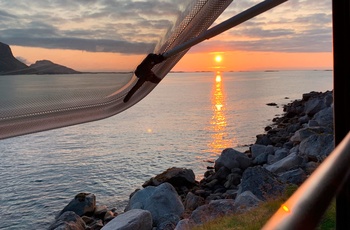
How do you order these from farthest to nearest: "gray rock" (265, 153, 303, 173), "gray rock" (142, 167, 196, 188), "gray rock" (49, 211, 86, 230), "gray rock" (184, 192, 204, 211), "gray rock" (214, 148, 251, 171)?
"gray rock" (214, 148, 251, 171), "gray rock" (142, 167, 196, 188), "gray rock" (265, 153, 303, 173), "gray rock" (184, 192, 204, 211), "gray rock" (49, 211, 86, 230)

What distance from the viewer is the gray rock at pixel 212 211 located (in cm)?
750

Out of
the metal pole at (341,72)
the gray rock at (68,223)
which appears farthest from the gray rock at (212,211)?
the metal pole at (341,72)

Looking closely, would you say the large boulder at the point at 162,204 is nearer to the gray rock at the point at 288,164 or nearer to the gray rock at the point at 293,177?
the gray rock at the point at 293,177

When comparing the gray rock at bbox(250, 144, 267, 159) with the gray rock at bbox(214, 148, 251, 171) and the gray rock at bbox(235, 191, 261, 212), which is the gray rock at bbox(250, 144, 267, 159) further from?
the gray rock at bbox(235, 191, 261, 212)

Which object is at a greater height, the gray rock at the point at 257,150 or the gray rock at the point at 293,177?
the gray rock at the point at 293,177

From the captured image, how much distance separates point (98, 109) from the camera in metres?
2.27

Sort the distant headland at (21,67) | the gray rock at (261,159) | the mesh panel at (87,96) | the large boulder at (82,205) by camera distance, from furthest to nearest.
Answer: the gray rock at (261,159) < the large boulder at (82,205) < the mesh panel at (87,96) < the distant headland at (21,67)

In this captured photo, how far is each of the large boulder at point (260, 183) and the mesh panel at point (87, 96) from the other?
6.33m

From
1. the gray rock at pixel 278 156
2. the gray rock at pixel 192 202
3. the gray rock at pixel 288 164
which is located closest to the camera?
the gray rock at pixel 192 202

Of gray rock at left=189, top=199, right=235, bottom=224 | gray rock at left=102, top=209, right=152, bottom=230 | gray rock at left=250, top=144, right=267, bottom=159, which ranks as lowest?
gray rock at left=250, top=144, right=267, bottom=159

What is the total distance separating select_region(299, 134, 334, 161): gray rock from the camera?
37.7ft

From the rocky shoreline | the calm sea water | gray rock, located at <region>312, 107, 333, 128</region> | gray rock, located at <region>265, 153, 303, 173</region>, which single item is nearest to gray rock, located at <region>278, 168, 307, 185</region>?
the rocky shoreline

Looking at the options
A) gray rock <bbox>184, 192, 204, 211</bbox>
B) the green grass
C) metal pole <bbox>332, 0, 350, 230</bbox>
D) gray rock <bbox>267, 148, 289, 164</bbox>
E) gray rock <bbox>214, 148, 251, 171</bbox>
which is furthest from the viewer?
gray rock <bbox>214, 148, 251, 171</bbox>

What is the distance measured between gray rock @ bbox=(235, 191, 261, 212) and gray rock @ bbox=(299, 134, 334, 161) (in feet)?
12.4
